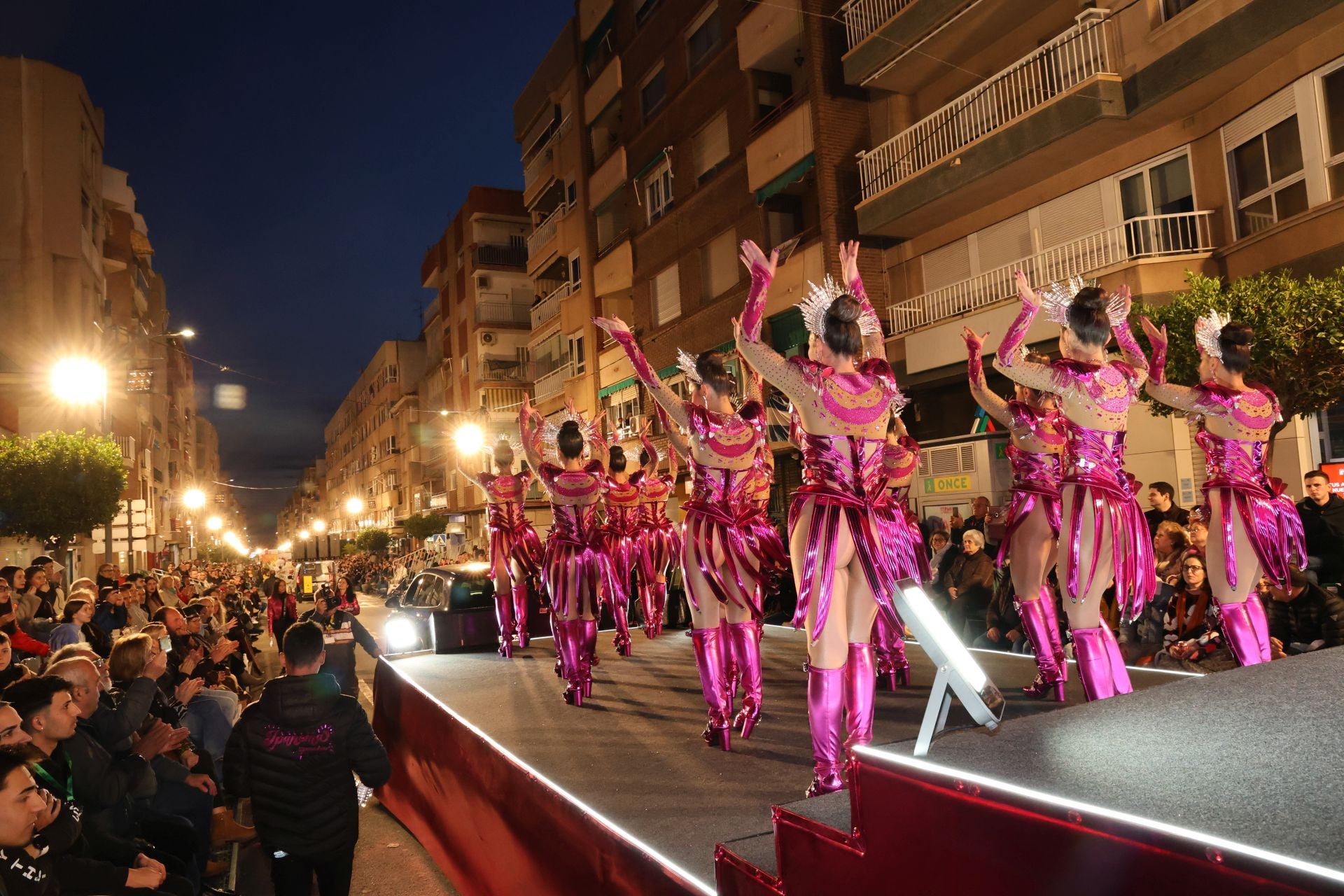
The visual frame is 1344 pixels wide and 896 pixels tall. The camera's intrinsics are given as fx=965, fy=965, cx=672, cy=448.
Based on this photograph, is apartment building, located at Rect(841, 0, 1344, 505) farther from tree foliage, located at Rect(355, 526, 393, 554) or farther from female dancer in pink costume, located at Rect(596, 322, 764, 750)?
tree foliage, located at Rect(355, 526, 393, 554)

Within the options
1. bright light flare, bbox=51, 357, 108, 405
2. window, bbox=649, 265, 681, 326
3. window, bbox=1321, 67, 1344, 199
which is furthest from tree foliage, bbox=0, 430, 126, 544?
window, bbox=1321, 67, 1344, 199

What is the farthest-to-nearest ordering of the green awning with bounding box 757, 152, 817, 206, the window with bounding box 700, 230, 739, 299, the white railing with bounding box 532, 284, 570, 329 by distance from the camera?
the white railing with bounding box 532, 284, 570, 329 → the window with bounding box 700, 230, 739, 299 → the green awning with bounding box 757, 152, 817, 206

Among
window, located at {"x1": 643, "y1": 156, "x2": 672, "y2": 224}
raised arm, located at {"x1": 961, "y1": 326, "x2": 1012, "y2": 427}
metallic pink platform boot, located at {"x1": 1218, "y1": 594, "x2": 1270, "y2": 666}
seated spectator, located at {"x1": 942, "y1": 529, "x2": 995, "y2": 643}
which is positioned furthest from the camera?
window, located at {"x1": 643, "y1": 156, "x2": 672, "y2": 224}

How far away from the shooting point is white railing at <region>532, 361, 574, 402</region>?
110 ft

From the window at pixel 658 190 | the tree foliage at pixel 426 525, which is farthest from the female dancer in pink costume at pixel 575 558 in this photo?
the tree foliage at pixel 426 525

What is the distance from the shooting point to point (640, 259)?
27281 millimetres

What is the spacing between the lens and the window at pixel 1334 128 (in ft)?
37.1

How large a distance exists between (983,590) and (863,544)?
19.1 feet

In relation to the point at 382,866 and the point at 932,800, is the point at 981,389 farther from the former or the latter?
the point at 382,866

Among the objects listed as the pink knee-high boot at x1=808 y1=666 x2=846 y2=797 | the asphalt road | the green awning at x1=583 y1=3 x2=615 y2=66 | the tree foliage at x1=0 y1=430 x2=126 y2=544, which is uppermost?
the green awning at x1=583 y1=3 x2=615 y2=66

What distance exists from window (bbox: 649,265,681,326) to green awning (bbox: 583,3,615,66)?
8.65 meters

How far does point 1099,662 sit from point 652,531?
4990mm

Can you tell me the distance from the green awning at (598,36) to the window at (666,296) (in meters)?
8.65

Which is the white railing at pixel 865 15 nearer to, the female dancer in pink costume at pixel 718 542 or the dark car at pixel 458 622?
the dark car at pixel 458 622
